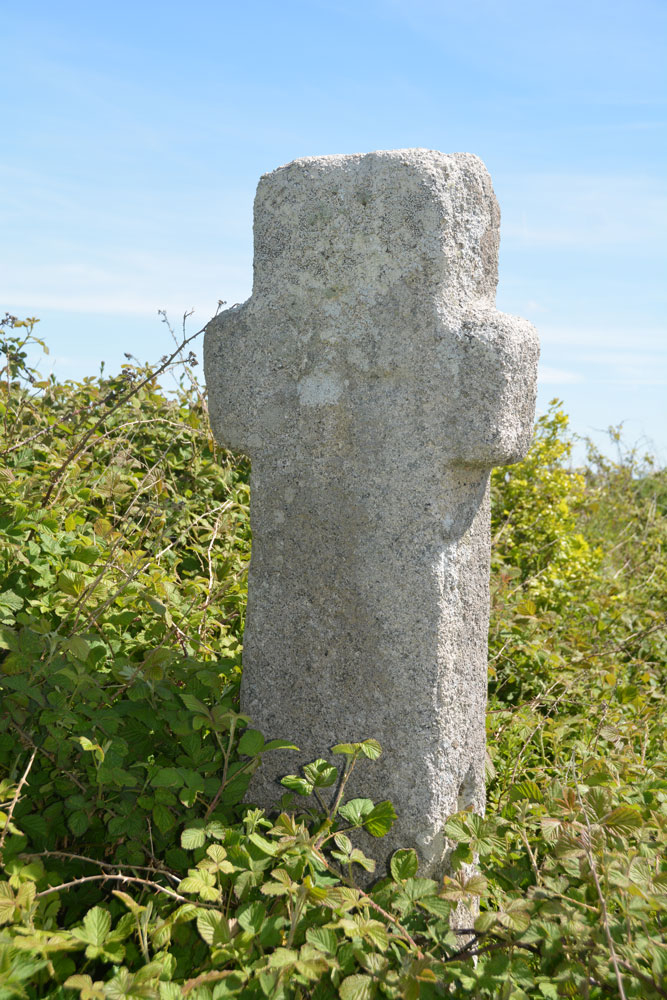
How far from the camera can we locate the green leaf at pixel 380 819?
1929mm

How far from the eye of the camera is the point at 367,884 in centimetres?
214

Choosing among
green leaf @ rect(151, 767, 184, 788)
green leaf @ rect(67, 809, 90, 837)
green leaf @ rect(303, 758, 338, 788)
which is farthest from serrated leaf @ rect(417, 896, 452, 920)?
green leaf @ rect(67, 809, 90, 837)

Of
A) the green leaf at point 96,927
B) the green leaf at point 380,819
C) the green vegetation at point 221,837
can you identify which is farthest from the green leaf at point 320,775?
the green leaf at point 96,927

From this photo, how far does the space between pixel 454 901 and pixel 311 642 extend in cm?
72

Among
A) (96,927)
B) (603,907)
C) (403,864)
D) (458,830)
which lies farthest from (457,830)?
(96,927)

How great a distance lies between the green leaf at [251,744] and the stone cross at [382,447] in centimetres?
19

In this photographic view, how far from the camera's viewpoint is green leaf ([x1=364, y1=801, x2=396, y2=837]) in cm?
193

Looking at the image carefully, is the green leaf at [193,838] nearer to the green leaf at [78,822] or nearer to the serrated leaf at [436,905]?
the green leaf at [78,822]

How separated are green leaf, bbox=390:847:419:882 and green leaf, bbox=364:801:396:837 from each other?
0.07 m

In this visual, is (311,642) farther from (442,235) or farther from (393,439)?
(442,235)

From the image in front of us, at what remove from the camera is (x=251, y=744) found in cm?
209

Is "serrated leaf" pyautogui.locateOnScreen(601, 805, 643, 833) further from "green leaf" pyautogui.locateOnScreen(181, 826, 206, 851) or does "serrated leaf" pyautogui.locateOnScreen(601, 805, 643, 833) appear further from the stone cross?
"green leaf" pyautogui.locateOnScreen(181, 826, 206, 851)

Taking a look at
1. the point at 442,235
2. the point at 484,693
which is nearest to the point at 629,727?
the point at 484,693

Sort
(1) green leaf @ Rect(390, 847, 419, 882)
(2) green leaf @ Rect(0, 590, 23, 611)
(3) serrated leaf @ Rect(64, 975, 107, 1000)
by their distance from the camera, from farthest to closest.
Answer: (2) green leaf @ Rect(0, 590, 23, 611) < (1) green leaf @ Rect(390, 847, 419, 882) < (3) serrated leaf @ Rect(64, 975, 107, 1000)
